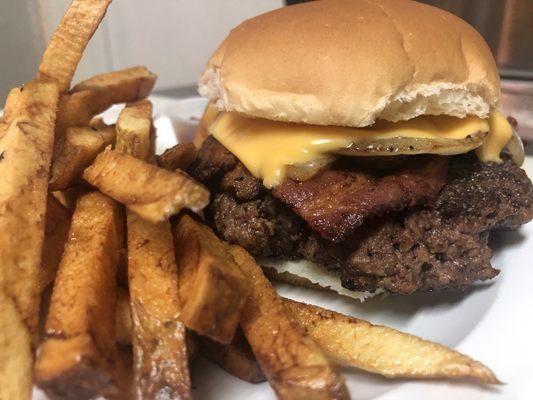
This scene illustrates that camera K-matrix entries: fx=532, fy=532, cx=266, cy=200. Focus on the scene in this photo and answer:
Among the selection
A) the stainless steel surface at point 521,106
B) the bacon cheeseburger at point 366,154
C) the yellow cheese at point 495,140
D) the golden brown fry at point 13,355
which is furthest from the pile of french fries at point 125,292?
the stainless steel surface at point 521,106

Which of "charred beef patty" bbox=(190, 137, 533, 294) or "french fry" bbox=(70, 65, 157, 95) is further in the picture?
"french fry" bbox=(70, 65, 157, 95)

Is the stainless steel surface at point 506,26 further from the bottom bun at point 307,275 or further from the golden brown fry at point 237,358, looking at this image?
the golden brown fry at point 237,358

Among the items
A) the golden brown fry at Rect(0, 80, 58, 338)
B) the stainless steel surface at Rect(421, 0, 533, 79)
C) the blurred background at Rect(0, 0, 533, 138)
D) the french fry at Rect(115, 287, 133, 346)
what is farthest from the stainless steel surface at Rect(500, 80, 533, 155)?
the golden brown fry at Rect(0, 80, 58, 338)

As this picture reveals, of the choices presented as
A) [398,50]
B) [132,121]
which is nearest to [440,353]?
[398,50]

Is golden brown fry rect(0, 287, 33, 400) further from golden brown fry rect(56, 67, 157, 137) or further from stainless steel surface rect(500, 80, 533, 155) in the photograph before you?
stainless steel surface rect(500, 80, 533, 155)

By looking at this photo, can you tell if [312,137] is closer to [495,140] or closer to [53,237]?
[495,140]
